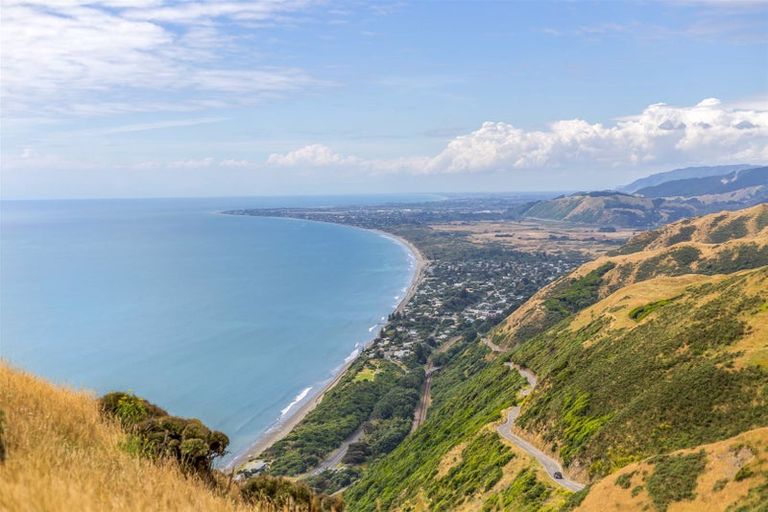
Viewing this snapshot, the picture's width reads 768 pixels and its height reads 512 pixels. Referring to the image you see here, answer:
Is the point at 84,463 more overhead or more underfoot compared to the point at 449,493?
Answer: more overhead

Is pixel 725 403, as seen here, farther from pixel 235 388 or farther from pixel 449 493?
pixel 235 388

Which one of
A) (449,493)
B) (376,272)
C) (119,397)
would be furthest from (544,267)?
(119,397)

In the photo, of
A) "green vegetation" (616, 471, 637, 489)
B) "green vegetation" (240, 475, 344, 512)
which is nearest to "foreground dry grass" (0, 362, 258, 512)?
"green vegetation" (240, 475, 344, 512)

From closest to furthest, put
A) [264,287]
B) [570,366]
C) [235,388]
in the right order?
[570,366] → [235,388] → [264,287]

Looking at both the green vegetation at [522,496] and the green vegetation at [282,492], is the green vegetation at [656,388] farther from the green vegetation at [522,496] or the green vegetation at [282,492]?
the green vegetation at [282,492]

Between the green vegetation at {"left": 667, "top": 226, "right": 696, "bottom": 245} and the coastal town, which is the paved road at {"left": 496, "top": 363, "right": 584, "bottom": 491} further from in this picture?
the green vegetation at {"left": 667, "top": 226, "right": 696, "bottom": 245}
